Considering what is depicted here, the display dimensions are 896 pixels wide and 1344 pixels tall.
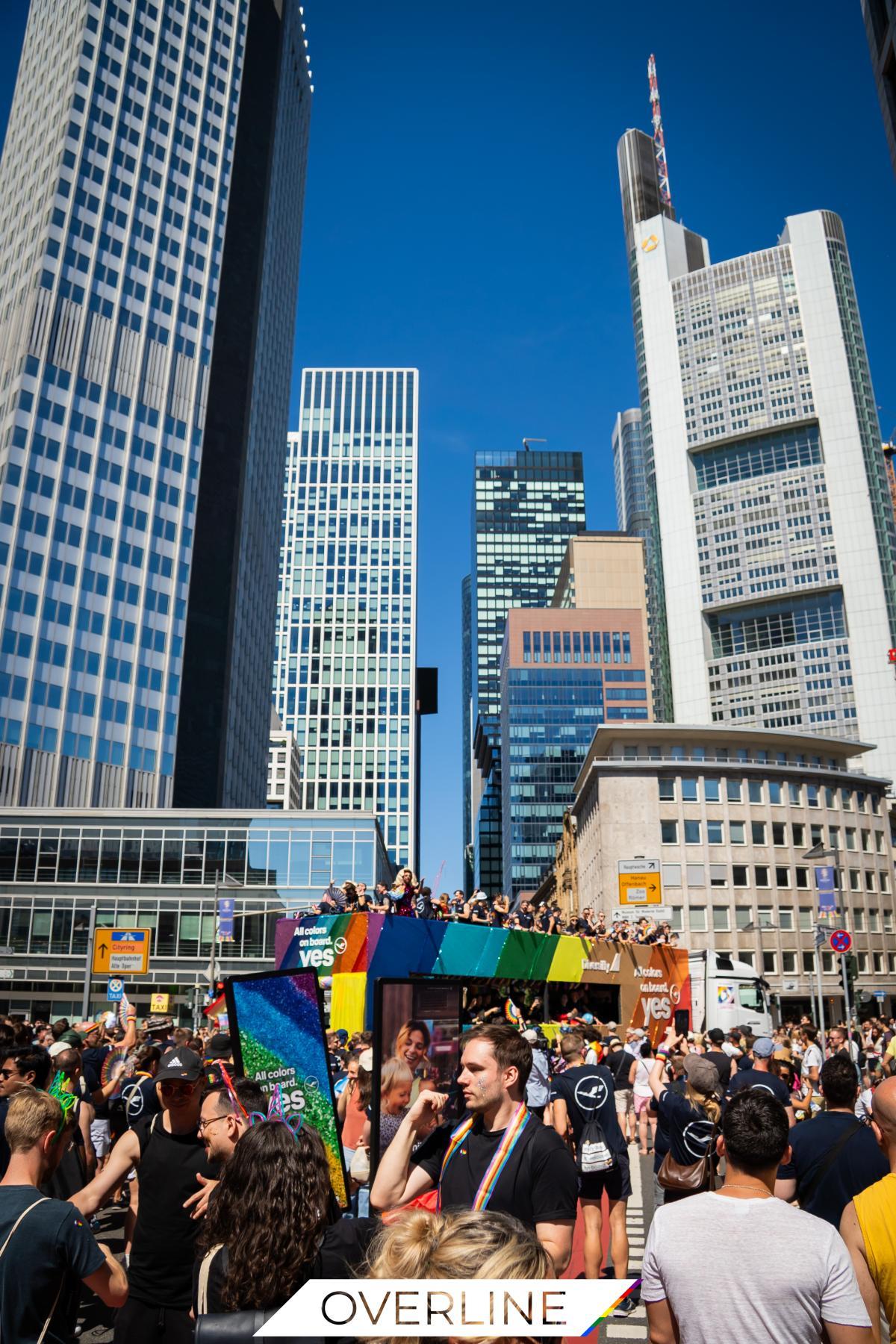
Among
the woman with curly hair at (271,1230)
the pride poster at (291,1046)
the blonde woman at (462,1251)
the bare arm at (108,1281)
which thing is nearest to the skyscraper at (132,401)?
the pride poster at (291,1046)

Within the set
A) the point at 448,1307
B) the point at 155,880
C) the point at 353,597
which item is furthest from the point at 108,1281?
the point at 353,597

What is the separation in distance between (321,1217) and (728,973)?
1305 inches

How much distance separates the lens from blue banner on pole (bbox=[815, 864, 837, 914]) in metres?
27.1

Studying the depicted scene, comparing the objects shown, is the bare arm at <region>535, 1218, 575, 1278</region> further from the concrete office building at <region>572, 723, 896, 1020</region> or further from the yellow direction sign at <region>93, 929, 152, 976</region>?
the concrete office building at <region>572, 723, 896, 1020</region>

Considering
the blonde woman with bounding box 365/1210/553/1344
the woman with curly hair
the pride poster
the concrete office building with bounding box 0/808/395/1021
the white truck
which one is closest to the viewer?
the blonde woman with bounding box 365/1210/553/1344

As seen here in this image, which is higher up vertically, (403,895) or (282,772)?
(282,772)

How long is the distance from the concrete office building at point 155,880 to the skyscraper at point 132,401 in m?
11.9

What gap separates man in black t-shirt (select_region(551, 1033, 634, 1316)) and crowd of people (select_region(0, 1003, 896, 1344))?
0.14m

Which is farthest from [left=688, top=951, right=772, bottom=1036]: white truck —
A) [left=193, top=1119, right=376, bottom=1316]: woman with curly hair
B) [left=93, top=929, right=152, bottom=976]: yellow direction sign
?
[left=193, top=1119, right=376, bottom=1316]: woman with curly hair

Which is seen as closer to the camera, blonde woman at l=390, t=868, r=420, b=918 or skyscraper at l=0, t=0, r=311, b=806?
blonde woman at l=390, t=868, r=420, b=918

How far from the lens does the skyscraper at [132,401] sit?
65562 mm

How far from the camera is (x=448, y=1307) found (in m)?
1.60

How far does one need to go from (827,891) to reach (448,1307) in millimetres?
28469

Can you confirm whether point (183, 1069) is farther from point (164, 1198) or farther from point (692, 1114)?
point (692, 1114)
